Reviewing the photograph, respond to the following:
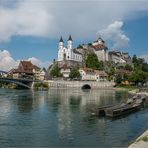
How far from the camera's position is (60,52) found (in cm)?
17088

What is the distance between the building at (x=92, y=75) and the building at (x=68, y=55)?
11145mm

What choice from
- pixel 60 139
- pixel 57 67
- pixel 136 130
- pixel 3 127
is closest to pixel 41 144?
pixel 60 139

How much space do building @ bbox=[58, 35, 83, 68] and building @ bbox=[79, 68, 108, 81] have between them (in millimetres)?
11145

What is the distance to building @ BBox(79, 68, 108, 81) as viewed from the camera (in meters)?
153

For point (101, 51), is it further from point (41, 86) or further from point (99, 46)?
point (41, 86)

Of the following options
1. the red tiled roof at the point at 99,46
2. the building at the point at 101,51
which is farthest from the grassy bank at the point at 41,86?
the red tiled roof at the point at 99,46

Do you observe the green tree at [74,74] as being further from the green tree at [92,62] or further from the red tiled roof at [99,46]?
the red tiled roof at [99,46]

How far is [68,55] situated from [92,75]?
1860 centimetres

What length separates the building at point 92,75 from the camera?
503 ft

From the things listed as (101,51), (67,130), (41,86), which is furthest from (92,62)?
(67,130)

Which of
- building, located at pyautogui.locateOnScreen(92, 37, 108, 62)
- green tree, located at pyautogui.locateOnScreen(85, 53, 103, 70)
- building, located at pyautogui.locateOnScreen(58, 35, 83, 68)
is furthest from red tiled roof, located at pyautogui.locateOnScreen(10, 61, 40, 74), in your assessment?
building, located at pyautogui.locateOnScreen(92, 37, 108, 62)

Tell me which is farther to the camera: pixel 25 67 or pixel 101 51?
pixel 101 51

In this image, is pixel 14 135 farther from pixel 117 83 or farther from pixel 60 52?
pixel 60 52

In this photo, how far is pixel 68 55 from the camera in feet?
548
